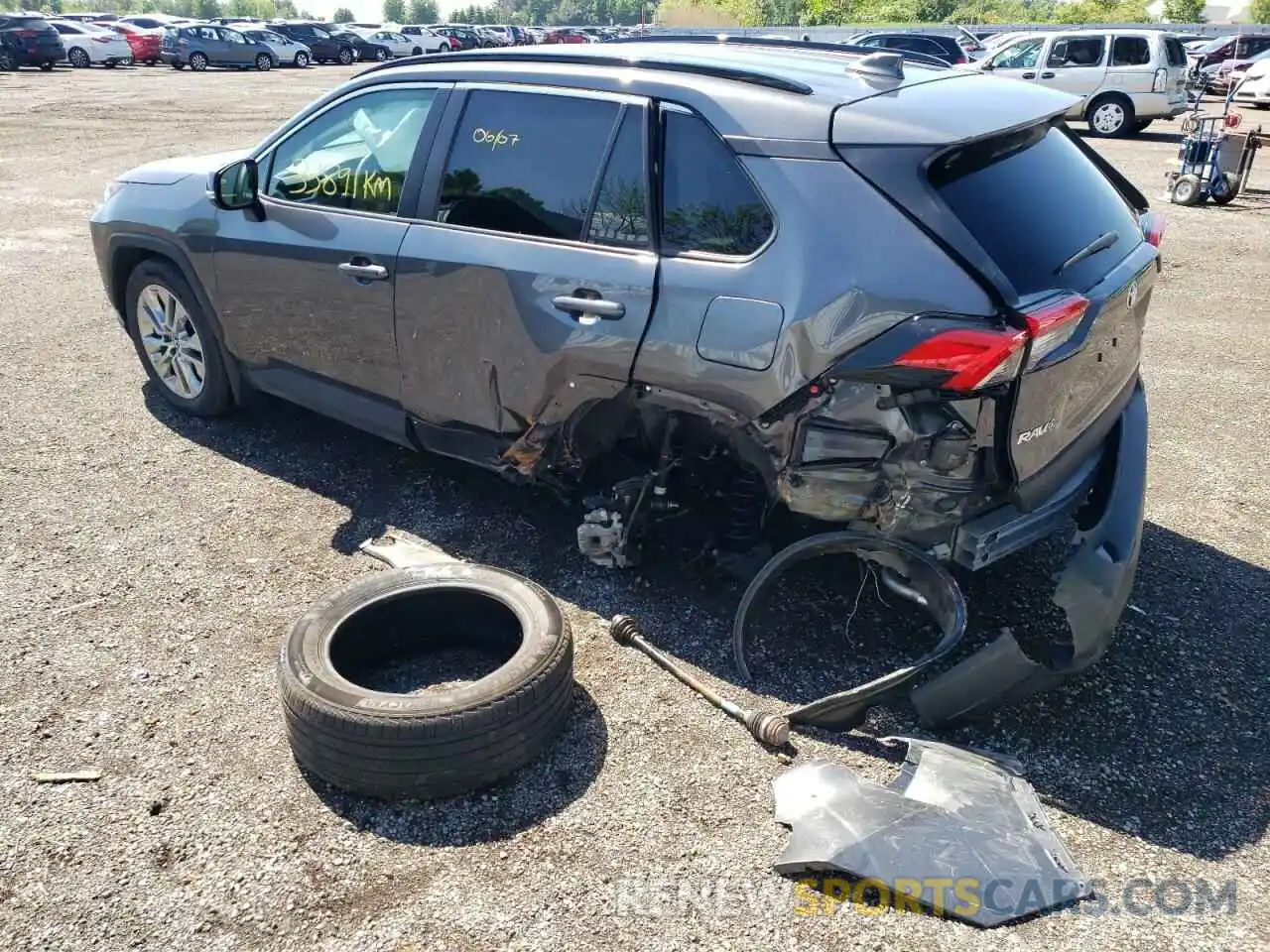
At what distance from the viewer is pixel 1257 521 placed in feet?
14.3

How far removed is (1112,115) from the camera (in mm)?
18203

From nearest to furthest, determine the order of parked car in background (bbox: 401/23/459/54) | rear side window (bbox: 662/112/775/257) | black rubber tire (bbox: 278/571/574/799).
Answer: black rubber tire (bbox: 278/571/574/799) → rear side window (bbox: 662/112/775/257) → parked car in background (bbox: 401/23/459/54)

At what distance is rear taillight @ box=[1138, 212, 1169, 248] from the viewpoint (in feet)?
11.9

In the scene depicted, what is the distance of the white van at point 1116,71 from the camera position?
17641 millimetres

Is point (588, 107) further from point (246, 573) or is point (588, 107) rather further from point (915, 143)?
point (246, 573)

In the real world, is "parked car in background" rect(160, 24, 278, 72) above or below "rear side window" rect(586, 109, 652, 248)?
below

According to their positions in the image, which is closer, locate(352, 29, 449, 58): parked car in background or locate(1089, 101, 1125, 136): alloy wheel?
locate(1089, 101, 1125, 136): alloy wheel

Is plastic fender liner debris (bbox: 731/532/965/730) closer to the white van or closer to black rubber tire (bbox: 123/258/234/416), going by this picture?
black rubber tire (bbox: 123/258/234/416)

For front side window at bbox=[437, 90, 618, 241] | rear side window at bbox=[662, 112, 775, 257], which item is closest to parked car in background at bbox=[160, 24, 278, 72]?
front side window at bbox=[437, 90, 618, 241]

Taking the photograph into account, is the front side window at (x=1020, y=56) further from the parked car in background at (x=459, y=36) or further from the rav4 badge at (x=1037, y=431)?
the parked car in background at (x=459, y=36)

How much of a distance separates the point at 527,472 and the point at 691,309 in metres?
1.07

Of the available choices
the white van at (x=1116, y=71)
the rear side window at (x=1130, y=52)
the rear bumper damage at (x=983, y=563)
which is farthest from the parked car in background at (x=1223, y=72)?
the rear bumper damage at (x=983, y=563)

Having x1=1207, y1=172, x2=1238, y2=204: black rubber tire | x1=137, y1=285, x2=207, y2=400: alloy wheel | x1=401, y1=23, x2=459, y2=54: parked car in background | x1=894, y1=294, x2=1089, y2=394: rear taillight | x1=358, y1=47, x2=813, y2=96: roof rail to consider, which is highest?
x1=358, y1=47, x2=813, y2=96: roof rail

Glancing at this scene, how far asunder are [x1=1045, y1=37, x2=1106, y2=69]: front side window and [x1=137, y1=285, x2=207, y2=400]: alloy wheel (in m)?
18.3
